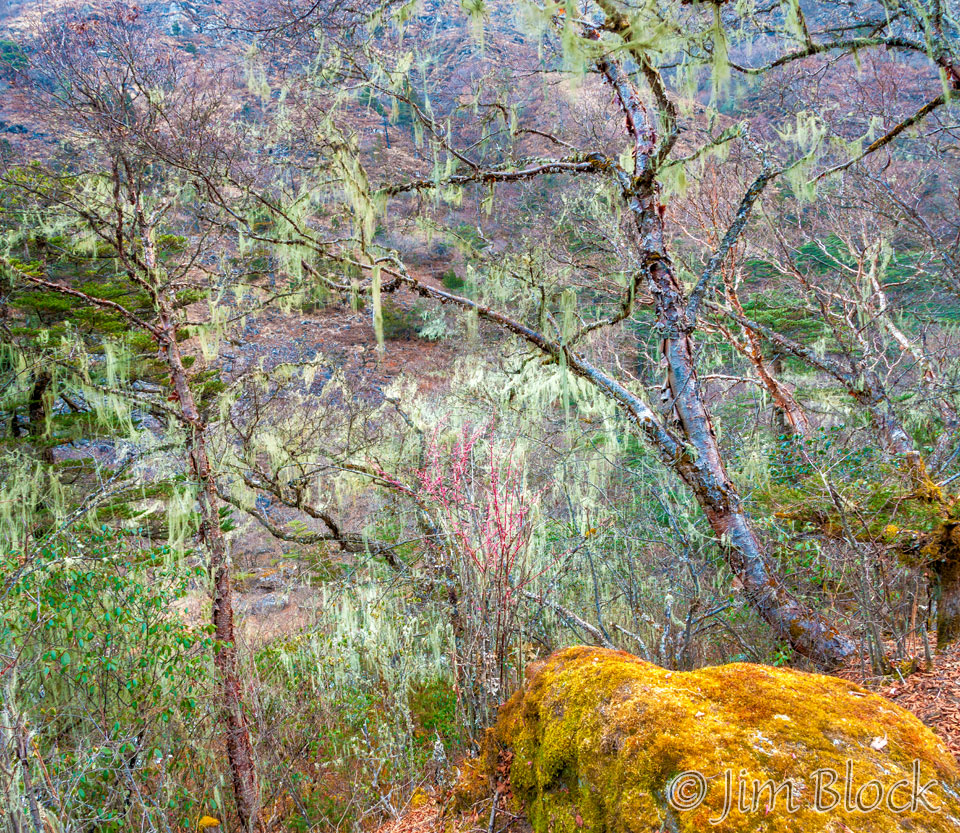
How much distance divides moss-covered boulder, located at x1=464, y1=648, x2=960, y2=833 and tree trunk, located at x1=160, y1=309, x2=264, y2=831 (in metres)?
2.62

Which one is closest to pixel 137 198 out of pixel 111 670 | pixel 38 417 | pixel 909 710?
pixel 111 670

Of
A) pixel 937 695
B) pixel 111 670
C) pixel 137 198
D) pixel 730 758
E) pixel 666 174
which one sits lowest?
Result: pixel 111 670

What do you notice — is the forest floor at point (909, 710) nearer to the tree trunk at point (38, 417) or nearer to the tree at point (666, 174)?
the tree at point (666, 174)

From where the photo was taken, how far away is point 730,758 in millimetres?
1349

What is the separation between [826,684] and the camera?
1.61m

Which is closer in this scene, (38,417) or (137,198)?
(137,198)

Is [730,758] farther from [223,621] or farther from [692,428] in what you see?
[223,621]

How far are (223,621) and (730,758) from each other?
362 centimetres

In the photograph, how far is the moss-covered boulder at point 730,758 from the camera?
1.21 metres

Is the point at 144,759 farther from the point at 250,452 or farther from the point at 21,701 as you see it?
the point at 250,452

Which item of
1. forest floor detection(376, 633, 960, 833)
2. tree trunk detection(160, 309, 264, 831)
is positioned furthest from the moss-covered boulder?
tree trunk detection(160, 309, 264, 831)

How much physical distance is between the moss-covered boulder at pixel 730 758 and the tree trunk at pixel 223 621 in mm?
2617

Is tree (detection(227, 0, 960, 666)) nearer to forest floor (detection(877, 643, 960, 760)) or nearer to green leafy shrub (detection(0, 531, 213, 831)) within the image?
forest floor (detection(877, 643, 960, 760))

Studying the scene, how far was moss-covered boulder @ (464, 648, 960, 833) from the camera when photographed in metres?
1.21
